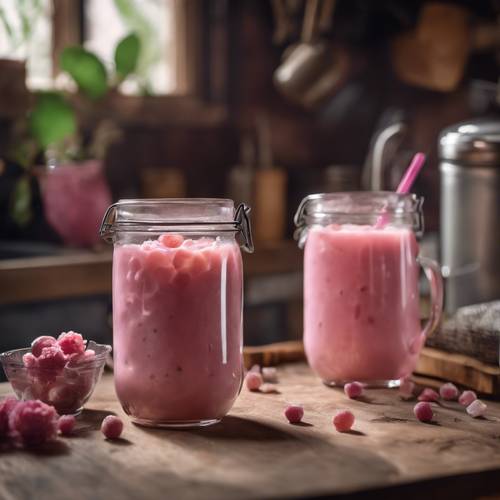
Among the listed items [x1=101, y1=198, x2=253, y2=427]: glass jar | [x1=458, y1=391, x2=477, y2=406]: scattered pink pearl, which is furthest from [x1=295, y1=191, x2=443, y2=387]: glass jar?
[x1=101, y1=198, x2=253, y2=427]: glass jar

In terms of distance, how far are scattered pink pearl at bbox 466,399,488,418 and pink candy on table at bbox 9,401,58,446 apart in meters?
0.52

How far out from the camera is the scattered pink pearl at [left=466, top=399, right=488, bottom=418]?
1.18 m

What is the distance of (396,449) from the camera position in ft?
3.33

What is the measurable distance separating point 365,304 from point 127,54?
1.75 m

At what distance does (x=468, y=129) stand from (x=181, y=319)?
963 mm

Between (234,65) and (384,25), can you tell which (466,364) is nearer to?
(384,25)

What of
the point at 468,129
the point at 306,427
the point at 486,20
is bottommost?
the point at 306,427

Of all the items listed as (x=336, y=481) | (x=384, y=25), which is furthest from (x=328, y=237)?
(x=384, y=25)

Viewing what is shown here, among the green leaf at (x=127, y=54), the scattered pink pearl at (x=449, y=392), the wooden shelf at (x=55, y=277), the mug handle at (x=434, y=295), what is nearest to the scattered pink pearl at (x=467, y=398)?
the scattered pink pearl at (x=449, y=392)

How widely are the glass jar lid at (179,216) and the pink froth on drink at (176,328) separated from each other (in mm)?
17

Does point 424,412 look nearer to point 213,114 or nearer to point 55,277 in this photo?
point 55,277

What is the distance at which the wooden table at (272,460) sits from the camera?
880mm

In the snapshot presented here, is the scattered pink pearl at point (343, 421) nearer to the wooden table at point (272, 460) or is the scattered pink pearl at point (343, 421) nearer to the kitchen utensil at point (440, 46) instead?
the wooden table at point (272, 460)

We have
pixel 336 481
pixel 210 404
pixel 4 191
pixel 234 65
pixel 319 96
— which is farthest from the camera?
pixel 234 65
